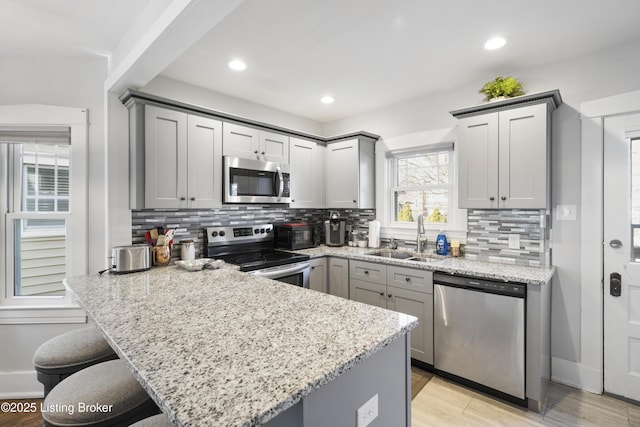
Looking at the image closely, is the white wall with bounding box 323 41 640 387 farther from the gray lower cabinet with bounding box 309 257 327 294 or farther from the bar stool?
the bar stool

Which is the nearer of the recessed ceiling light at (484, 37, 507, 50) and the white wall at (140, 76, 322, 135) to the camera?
the recessed ceiling light at (484, 37, 507, 50)

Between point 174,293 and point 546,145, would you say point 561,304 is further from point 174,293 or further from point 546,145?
point 174,293

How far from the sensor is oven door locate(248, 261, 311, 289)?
280 centimetres

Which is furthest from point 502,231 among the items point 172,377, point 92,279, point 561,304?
point 92,279

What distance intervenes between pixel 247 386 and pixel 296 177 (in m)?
2.94

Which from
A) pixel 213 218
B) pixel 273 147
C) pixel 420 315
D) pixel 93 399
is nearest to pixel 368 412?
pixel 93 399

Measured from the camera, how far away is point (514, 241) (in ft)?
8.94

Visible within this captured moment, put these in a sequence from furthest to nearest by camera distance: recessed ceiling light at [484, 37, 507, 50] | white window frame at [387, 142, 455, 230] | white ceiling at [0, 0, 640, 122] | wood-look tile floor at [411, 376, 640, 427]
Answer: white window frame at [387, 142, 455, 230]
recessed ceiling light at [484, 37, 507, 50]
wood-look tile floor at [411, 376, 640, 427]
white ceiling at [0, 0, 640, 122]

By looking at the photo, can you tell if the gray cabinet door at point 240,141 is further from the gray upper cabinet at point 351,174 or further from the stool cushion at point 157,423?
the stool cushion at point 157,423

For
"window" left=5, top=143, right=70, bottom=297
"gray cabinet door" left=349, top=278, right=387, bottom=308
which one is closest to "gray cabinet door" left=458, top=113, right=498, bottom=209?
"gray cabinet door" left=349, top=278, right=387, bottom=308

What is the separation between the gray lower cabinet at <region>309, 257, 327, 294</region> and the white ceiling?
178cm

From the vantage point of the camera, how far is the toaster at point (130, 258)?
2129mm

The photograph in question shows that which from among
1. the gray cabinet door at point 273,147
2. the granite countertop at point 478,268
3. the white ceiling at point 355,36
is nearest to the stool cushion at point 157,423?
the white ceiling at point 355,36

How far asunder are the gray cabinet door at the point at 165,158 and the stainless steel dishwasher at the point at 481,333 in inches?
89.1
